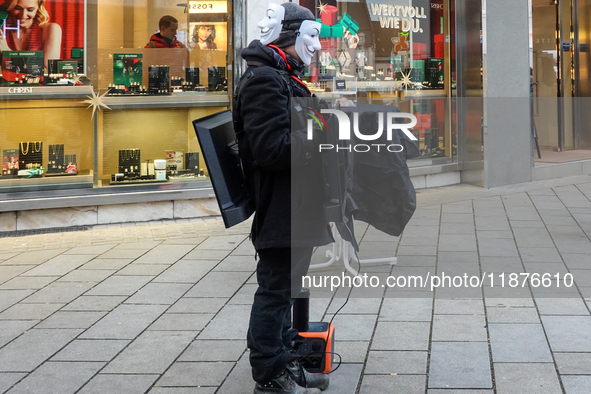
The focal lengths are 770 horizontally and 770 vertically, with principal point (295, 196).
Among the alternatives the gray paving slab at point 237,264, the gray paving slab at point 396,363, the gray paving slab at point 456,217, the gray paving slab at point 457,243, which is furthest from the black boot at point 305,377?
the gray paving slab at point 456,217

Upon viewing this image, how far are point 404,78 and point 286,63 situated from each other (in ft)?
22.1

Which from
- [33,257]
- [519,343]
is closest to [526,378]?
[519,343]

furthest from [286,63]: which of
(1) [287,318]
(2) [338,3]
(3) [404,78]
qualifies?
(3) [404,78]

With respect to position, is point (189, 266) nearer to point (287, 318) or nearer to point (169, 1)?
point (287, 318)

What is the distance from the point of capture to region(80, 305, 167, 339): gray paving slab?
4395 millimetres

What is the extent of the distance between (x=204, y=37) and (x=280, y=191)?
5.09 metres

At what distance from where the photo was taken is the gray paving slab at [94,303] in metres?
4.93

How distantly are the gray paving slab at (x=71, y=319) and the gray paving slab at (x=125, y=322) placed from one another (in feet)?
0.20

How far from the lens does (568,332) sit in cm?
428

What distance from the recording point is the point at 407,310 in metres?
4.77

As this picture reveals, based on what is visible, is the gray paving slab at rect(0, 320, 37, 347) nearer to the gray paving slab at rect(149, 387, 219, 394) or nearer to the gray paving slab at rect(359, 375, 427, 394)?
the gray paving slab at rect(149, 387, 219, 394)

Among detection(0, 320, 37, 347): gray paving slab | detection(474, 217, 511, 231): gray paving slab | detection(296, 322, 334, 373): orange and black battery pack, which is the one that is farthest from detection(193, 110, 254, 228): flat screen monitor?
detection(474, 217, 511, 231): gray paving slab

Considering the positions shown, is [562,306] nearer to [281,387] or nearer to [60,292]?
[281,387]

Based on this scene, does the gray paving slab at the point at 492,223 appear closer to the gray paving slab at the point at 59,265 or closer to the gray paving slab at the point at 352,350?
the gray paving slab at the point at 352,350
